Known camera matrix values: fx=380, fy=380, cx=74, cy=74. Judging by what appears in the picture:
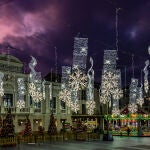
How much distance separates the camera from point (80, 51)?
30.1 metres

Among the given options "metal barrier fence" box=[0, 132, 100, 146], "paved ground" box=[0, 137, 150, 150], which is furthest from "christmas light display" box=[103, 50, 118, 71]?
"metal barrier fence" box=[0, 132, 100, 146]

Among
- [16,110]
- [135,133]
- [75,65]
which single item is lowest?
[135,133]

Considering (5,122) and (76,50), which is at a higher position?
(76,50)

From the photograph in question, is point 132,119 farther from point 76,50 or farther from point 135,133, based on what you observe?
point 76,50

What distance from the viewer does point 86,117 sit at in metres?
67.2

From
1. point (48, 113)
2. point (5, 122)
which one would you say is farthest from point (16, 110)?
point (5, 122)

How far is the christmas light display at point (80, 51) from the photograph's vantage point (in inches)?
1177

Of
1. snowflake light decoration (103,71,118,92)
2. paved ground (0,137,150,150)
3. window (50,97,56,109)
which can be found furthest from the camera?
window (50,97,56,109)

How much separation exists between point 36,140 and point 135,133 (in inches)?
745

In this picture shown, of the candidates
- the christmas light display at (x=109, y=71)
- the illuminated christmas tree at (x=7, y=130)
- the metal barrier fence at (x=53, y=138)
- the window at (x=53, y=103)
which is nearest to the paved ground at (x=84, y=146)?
the metal barrier fence at (x=53, y=138)

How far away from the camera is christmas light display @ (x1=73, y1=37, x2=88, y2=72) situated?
2991 centimetres

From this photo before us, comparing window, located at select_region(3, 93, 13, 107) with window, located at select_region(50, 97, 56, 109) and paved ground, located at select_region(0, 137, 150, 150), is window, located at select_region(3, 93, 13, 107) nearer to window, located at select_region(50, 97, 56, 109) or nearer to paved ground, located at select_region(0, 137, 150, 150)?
window, located at select_region(50, 97, 56, 109)

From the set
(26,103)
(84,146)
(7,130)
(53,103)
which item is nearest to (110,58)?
(84,146)

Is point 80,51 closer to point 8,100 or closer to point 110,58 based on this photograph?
point 110,58
